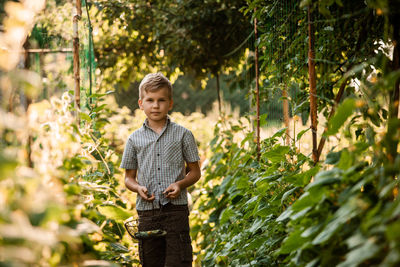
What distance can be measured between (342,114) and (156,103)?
52.1 inches

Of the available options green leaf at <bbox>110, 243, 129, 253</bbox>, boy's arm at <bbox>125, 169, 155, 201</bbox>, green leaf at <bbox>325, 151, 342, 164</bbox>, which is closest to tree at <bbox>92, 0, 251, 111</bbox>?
boy's arm at <bbox>125, 169, 155, 201</bbox>

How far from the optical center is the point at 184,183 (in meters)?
2.23

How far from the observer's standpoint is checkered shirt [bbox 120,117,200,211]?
7.37 feet

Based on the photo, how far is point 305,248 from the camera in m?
1.13

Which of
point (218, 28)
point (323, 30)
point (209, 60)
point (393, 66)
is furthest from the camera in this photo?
point (209, 60)

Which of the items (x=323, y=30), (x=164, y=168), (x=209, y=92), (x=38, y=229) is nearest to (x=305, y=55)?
(x=323, y=30)

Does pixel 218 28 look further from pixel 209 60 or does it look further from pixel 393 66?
pixel 393 66

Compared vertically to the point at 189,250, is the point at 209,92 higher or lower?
higher

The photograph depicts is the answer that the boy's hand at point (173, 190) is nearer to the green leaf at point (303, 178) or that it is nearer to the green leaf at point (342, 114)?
the green leaf at point (303, 178)

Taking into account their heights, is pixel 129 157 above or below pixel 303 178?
above

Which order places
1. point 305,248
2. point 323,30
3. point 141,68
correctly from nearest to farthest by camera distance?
1. point 305,248
2. point 323,30
3. point 141,68

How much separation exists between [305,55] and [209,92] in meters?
8.19

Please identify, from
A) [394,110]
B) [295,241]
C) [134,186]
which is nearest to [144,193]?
[134,186]

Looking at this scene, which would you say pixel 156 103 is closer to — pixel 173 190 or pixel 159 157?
pixel 159 157
